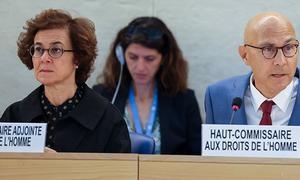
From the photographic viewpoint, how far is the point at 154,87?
357 centimetres

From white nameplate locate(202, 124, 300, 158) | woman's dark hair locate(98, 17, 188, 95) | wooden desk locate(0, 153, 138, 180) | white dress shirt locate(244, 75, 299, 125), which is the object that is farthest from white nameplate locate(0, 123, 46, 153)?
woman's dark hair locate(98, 17, 188, 95)

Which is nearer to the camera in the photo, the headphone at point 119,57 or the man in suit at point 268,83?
the man in suit at point 268,83

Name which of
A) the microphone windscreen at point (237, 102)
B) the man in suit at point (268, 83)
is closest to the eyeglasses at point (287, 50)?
the man in suit at point (268, 83)

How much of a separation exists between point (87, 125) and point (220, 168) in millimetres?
688

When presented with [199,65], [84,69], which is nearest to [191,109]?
[199,65]

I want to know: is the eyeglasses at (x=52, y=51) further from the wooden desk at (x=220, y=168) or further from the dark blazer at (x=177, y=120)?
the dark blazer at (x=177, y=120)

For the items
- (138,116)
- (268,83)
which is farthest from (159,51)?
(268,83)

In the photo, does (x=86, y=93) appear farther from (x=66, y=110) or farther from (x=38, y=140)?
(x=38, y=140)

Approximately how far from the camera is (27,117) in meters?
2.50

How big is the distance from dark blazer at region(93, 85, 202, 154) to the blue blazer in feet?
2.72

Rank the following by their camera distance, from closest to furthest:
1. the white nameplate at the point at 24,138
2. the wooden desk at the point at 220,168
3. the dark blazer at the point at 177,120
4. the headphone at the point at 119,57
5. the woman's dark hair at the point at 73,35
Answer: the wooden desk at the point at 220,168, the white nameplate at the point at 24,138, the woman's dark hair at the point at 73,35, the dark blazer at the point at 177,120, the headphone at the point at 119,57

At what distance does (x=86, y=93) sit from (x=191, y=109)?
1.11 meters

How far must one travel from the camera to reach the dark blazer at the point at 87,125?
2.45 meters

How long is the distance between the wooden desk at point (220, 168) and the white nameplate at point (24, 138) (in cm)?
33
